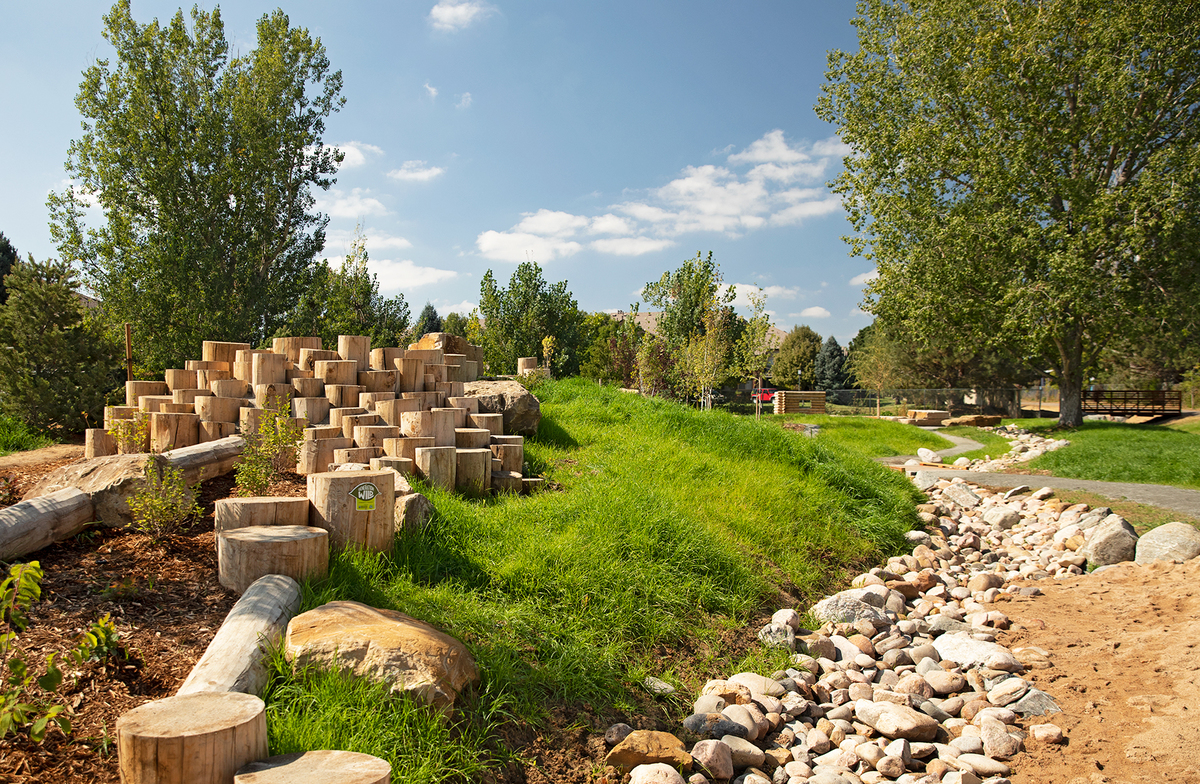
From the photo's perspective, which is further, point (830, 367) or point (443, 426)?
point (830, 367)

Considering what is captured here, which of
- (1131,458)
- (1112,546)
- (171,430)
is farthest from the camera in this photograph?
(1131,458)

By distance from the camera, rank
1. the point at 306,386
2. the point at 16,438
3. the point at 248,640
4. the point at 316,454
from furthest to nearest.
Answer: the point at 16,438 < the point at 306,386 < the point at 316,454 < the point at 248,640

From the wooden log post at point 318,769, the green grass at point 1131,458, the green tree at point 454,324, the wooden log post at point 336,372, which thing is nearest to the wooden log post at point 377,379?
the wooden log post at point 336,372

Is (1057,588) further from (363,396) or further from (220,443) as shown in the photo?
(220,443)

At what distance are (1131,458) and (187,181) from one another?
2183 centimetres

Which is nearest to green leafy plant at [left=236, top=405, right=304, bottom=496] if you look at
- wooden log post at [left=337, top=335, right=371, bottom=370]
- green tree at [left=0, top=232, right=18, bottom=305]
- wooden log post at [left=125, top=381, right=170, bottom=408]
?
wooden log post at [left=337, top=335, right=371, bottom=370]

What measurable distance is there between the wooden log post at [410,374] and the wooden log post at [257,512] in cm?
307

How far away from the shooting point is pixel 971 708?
13.5 ft

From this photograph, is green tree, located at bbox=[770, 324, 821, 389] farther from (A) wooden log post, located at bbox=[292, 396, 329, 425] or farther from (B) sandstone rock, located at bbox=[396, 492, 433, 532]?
(B) sandstone rock, located at bbox=[396, 492, 433, 532]

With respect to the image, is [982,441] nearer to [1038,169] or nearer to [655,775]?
[1038,169]

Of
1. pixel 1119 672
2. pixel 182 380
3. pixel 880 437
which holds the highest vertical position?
pixel 182 380

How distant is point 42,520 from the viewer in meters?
3.79

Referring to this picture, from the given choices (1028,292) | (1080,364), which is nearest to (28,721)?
(1028,292)

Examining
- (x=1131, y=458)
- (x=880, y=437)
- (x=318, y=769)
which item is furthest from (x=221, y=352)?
(x=880, y=437)
